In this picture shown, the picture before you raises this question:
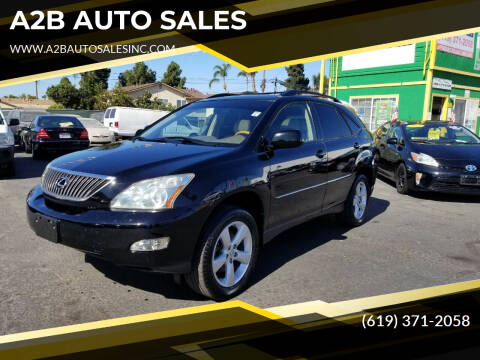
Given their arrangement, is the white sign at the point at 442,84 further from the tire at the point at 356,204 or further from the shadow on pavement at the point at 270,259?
the tire at the point at 356,204

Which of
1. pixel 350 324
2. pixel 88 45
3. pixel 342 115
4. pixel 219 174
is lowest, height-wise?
pixel 350 324

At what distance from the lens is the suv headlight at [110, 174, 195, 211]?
2771 mm

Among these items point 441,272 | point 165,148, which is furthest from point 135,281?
point 441,272

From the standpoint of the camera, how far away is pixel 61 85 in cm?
4016

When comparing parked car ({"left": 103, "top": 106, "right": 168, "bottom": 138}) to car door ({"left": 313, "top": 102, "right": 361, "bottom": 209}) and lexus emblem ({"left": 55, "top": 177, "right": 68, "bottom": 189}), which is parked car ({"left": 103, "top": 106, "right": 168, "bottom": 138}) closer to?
car door ({"left": 313, "top": 102, "right": 361, "bottom": 209})

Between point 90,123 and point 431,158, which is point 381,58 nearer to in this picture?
point 431,158

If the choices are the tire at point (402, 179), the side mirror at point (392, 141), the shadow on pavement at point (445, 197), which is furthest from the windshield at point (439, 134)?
the shadow on pavement at point (445, 197)

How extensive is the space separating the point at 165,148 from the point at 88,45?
20.6 feet

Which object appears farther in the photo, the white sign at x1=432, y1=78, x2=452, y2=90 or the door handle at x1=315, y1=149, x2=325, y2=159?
the white sign at x1=432, y1=78, x2=452, y2=90

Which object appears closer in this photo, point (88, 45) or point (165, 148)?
point (165, 148)

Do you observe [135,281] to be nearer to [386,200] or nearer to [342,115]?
[342,115]

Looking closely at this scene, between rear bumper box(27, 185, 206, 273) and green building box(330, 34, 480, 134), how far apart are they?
16.4 m

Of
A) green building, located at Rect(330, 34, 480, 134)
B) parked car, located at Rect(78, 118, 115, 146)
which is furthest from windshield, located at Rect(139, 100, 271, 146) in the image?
green building, located at Rect(330, 34, 480, 134)

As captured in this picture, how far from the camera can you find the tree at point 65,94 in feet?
130
